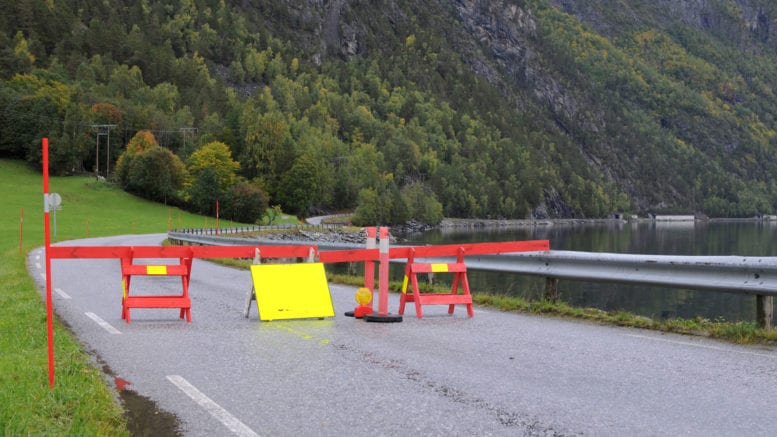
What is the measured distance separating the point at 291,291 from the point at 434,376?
4962 millimetres

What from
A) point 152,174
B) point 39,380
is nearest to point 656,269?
point 39,380

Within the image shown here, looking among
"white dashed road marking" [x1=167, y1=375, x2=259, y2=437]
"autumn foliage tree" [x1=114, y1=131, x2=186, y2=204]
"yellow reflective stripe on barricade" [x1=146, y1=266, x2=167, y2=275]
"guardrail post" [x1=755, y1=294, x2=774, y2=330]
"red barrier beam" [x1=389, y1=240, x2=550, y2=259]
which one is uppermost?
"autumn foliage tree" [x1=114, y1=131, x2=186, y2=204]

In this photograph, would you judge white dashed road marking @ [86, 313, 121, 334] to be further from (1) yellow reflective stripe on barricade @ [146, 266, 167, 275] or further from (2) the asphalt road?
(1) yellow reflective stripe on barricade @ [146, 266, 167, 275]

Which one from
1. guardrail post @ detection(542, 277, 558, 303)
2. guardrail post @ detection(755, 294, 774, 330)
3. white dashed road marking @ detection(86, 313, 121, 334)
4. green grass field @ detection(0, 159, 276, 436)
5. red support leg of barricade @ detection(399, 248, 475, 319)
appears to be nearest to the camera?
green grass field @ detection(0, 159, 276, 436)

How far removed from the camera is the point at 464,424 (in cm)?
620

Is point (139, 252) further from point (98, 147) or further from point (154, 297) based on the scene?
point (98, 147)

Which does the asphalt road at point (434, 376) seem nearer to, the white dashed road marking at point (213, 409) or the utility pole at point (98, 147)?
the white dashed road marking at point (213, 409)

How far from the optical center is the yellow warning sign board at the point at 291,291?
40.5 feet

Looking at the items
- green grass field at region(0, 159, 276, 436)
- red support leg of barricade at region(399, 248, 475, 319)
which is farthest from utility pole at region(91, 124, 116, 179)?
red support leg of barricade at region(399, 248, 475, 319)

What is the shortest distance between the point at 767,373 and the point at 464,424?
12.5ft

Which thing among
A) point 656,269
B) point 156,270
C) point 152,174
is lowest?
point 156,270

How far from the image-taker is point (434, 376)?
8055 millimetres

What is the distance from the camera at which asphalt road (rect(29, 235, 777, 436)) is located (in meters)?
6.28

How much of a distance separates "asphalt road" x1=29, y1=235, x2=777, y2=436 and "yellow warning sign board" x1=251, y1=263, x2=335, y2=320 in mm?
220
